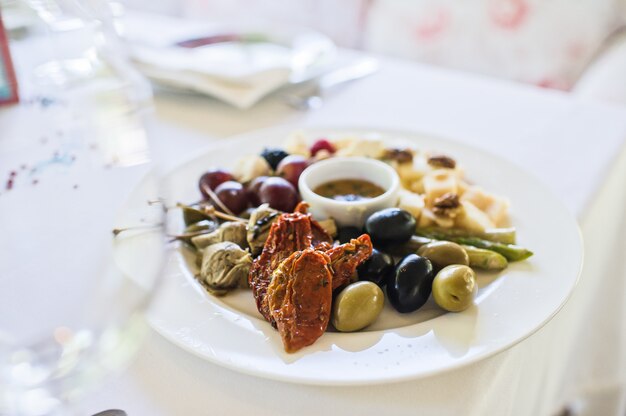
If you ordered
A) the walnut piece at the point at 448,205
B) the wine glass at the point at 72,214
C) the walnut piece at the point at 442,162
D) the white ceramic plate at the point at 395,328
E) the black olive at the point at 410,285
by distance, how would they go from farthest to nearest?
the walnut piece at the point at 442,162
the walnut piece at the point at 448,205
the black olive at the point at 410,285
the white ceramic plate at the point at 395,328
the wine glass at the point at 72,214

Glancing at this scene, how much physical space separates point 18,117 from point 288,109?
0.65 m

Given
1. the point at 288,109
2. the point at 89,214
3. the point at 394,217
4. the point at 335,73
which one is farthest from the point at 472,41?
the point at 89,214

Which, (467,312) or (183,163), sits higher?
(467,312)

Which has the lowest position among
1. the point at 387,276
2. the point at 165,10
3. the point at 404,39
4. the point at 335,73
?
the point at 165,10

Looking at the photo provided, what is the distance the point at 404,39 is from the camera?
2.58 metres

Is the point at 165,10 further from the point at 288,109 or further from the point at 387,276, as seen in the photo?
the point at 387,276

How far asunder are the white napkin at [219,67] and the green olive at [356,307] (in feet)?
2.81

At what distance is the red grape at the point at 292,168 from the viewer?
109cm

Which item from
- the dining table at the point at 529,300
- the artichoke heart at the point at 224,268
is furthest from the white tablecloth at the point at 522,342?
the artichoke heart at the point at 224,268

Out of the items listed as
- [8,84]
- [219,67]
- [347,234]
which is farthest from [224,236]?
[8,84]

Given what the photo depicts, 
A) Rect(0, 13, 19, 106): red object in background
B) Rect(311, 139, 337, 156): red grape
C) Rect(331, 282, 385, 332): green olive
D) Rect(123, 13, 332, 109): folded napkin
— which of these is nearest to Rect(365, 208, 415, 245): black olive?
Rect(331, 282, 385, 332): green olive

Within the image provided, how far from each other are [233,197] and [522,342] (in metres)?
0.50

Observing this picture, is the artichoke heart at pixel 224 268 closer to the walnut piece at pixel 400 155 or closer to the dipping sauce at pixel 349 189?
the dipping sauce at pixel 349 189

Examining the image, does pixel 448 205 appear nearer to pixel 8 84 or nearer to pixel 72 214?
pixel 72 214
